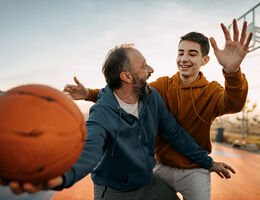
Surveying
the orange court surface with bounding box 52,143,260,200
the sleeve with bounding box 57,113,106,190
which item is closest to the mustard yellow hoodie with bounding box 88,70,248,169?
the sleeve with bounding box 57,113,106,190

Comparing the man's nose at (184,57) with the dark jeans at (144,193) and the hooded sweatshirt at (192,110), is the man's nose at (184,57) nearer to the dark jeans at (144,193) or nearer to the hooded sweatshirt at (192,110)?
the hooded sweatshirt at (192,110)

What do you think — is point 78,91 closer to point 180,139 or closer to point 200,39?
point 180,139

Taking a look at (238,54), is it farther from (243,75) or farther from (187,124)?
(187,124)

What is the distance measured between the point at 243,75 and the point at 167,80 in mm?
881

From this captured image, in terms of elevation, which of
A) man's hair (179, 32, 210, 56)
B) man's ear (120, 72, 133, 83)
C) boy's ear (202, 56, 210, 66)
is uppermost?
man's hair (179, 32, 210, 56)

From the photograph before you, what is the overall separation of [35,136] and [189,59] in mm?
2003

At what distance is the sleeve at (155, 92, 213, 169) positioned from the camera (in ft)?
7.77

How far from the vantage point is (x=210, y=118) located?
2.45 meters

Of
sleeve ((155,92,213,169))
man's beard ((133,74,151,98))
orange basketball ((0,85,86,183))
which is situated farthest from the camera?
sleeve ((155,92,213,169))

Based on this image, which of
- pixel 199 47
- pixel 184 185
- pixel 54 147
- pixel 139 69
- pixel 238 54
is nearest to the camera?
pixel 54 147

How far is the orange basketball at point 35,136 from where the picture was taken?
1095 millimetres

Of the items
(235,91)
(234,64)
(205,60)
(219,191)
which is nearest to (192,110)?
(235,91)

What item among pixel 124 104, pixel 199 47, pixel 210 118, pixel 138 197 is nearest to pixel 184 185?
pixel 138 197

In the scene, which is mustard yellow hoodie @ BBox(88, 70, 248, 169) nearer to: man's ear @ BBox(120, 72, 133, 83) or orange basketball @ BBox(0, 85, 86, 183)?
man's ear @ BBox(120, 72, 133, 83)
